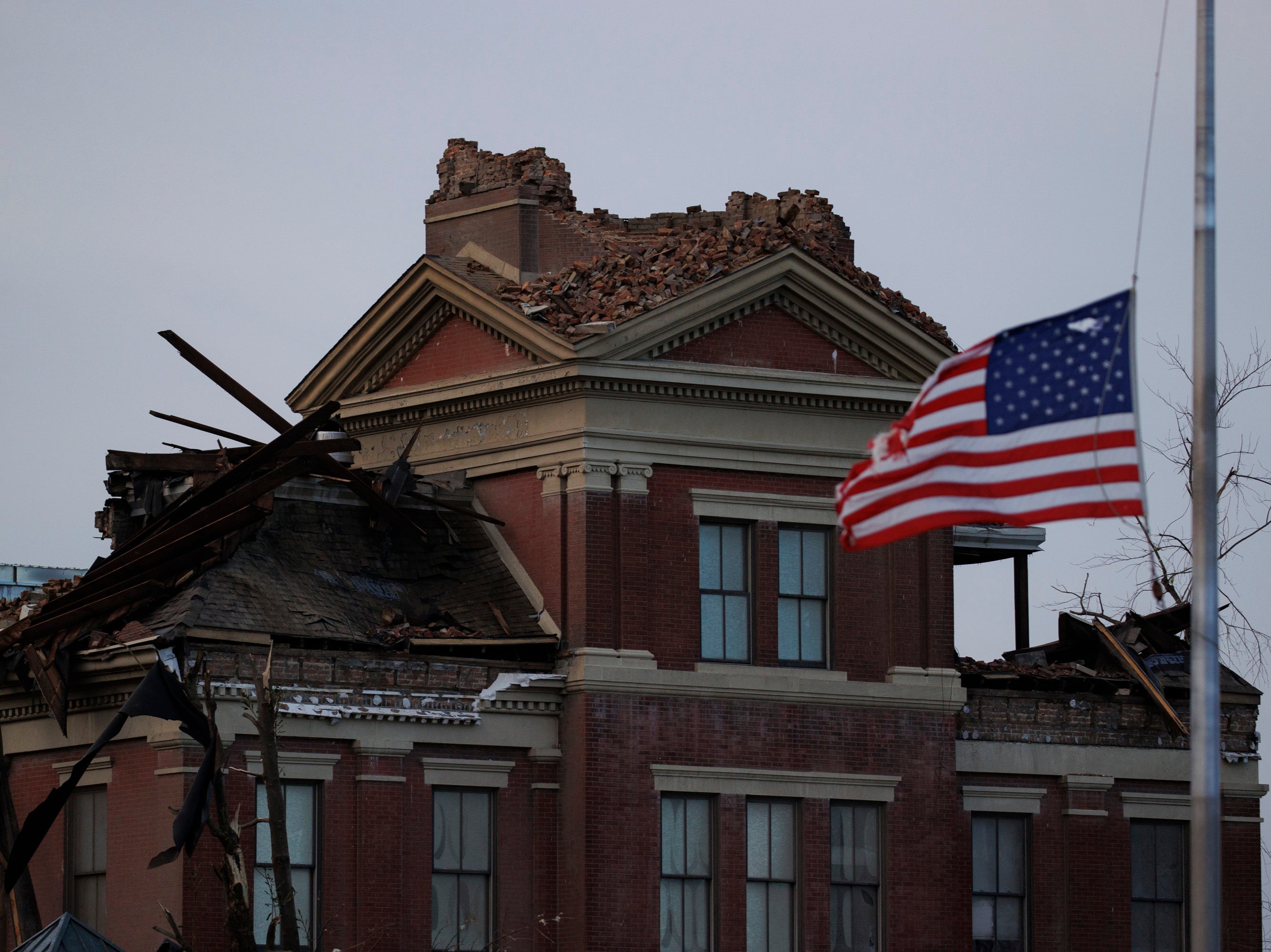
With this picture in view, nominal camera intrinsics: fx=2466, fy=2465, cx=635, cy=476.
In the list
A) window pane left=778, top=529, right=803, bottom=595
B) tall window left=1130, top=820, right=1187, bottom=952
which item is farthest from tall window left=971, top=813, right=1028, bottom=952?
window pane left=778, top=529, right=803, bottom=595

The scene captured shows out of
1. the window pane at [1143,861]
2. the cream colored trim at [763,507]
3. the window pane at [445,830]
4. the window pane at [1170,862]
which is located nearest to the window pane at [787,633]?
the cream colored trim at [763,507]

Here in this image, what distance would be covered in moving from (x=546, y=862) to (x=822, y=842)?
3.63 m

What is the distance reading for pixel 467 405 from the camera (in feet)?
109

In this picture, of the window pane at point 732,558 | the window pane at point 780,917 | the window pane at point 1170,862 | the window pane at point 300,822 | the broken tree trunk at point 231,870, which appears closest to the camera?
the broken tree trunk at point 231,870

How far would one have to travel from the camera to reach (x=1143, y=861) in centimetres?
3462

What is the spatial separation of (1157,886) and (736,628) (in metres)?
7.54

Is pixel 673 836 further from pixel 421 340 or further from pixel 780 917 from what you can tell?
pixel 421 340

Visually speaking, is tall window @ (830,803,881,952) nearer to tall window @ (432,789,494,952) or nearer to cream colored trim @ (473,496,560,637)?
cream colored trim @ (473,496,560,637)

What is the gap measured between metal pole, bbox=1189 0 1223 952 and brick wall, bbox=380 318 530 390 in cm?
1538

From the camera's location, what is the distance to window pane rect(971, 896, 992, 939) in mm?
33562

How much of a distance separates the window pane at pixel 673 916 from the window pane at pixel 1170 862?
299 inches

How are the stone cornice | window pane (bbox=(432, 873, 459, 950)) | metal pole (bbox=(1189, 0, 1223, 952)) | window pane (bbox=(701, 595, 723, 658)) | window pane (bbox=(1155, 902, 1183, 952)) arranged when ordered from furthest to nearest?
window pane (bbox=(1155, 902, 1183, 952)), window pane (bbox=(701, 595, 723, 658)), the stone cornice, window pane (bbox=(432, 873, 459, 950)), metal pole (bbox=(1189, 0, 1223, 952))

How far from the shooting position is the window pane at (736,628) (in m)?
32.1

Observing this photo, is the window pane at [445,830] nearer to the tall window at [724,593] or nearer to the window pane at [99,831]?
the tall window at [724,593]
